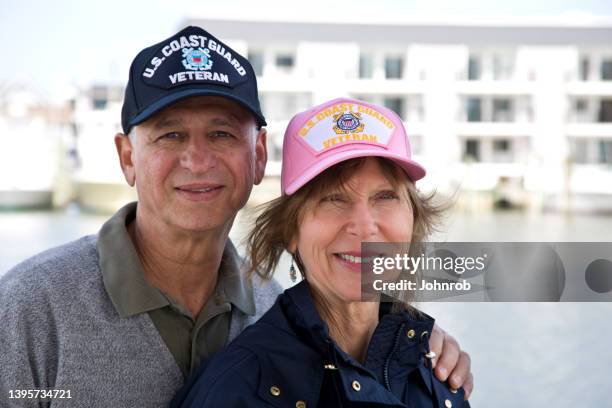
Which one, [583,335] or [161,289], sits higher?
[161,289]

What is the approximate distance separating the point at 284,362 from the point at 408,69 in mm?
27479

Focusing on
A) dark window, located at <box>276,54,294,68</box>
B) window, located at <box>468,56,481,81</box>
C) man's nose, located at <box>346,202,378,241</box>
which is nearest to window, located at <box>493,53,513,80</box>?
window, located at <box>468,56,481,81</box>

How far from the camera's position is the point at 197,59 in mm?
1630

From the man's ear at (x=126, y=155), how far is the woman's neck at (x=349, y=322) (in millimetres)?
607

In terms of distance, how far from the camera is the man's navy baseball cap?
159cm

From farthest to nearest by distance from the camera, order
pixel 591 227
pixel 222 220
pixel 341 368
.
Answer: pixel 591 227
pixel 222 220
pixel 341 368

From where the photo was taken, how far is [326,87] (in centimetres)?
2734

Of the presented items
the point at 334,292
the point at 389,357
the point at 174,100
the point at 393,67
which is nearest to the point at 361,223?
the point at 334,292

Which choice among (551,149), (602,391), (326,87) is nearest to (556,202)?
(551,149)

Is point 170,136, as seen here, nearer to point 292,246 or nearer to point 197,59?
point 197,59

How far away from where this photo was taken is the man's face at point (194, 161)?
5.29 feet

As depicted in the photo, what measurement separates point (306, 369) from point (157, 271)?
0.56m

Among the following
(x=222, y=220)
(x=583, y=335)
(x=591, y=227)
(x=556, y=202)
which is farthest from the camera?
(x=556, y=202)

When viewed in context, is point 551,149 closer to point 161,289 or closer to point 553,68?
point 553,68
